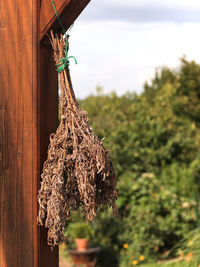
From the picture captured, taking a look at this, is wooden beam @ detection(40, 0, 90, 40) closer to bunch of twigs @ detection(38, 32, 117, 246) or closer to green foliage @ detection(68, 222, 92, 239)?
bunch of twigs @ detection(38, 32, 117, 246)

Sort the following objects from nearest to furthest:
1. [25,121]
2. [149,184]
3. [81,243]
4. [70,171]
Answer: [70,171]
[25,121]
[81,243]
[149,184]

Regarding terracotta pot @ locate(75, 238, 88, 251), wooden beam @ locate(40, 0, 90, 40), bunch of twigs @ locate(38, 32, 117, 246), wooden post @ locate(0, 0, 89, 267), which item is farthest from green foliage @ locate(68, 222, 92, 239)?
wooden beam @ locate(40, 0, 90, 40)

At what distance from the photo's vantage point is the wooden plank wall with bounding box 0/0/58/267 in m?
1.76

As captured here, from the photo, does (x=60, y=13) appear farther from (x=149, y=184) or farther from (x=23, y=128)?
(x=149, y=184)

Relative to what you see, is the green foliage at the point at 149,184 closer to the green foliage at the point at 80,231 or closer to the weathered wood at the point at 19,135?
the green foliage at the point at 80,231

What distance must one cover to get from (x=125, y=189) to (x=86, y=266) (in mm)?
1113

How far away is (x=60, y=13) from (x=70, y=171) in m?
0.68

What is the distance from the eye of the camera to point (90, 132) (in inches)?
66.1

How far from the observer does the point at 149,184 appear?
5340mm

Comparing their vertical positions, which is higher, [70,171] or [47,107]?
[47,107]

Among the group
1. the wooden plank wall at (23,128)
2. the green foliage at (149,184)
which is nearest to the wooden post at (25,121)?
the wooden plank wall at (23,128)

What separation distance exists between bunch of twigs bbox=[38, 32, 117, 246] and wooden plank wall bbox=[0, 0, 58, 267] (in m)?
0.08

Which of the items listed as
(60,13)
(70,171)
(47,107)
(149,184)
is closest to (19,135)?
(47,107)

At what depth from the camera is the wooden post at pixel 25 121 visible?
175cm
